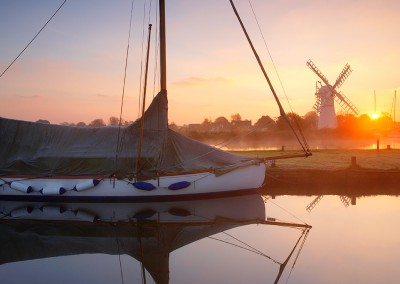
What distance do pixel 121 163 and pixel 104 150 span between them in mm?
1387

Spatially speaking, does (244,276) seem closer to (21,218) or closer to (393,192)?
(21,218)

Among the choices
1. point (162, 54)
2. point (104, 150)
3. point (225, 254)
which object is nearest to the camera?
point (225, 254)

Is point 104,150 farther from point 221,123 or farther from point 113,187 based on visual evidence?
point 221,123

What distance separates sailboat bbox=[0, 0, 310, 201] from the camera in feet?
63.0

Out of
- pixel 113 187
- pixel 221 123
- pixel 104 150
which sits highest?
pixel 221 123

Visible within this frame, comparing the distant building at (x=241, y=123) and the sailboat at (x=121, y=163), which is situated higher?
the distant building at (x=241, y=123)

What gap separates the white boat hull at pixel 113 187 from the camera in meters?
19.1

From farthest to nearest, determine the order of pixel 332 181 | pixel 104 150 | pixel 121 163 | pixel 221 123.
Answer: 1. pixel 221 123
2. pixel 332 181
3. pixel 104 150
4. pixel 121 163

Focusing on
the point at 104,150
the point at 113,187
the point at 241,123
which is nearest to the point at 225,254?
the point at 113,187

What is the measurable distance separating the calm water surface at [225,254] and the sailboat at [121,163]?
3838 mm

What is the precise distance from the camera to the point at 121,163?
19.6 m

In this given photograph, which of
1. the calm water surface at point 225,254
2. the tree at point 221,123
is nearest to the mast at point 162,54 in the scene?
the calm water surface at point 225,254

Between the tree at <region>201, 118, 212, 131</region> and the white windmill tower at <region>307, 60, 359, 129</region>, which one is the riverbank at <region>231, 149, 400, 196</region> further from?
the tree at <region>201, 118, 212, 131</region>

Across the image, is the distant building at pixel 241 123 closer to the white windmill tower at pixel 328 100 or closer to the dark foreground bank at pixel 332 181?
the white windmill tower at pixel 328 100
